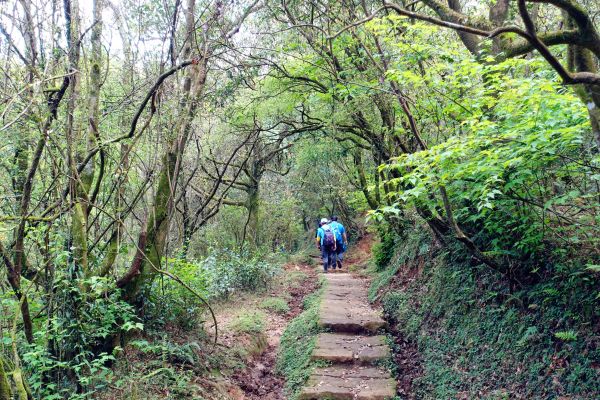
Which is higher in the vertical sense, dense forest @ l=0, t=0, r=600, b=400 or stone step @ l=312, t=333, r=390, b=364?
dense forest @ l=0, t=0, r=600, b=400

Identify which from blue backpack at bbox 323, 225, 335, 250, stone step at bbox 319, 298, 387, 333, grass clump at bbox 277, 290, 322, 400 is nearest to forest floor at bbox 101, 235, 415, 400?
grass clump at bbox 277, 290, 322, 400


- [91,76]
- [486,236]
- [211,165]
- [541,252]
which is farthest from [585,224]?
[211,165]

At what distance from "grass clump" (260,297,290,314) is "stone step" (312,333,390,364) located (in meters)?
2.53

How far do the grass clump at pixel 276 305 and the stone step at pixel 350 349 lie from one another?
2.53 metres

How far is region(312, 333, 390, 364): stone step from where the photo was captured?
6527 mm

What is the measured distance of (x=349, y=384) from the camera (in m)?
5.86

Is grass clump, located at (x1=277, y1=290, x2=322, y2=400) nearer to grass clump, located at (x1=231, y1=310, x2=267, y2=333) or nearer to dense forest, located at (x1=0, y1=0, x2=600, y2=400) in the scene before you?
dense forest, located at (x1=0, y1=0, x2=600, y2=400)

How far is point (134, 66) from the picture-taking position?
6.39m

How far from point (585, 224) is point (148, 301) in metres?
5.45

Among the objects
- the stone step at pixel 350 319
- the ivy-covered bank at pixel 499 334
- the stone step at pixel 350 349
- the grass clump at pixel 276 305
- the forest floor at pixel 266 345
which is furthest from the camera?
the grass clump at pixel 276 305

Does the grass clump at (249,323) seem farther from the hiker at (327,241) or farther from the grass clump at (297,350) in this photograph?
the hiker at (327,241)

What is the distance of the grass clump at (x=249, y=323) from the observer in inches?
310

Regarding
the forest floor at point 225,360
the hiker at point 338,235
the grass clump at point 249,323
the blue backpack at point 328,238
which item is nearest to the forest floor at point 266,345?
the forest floor at point 225,360

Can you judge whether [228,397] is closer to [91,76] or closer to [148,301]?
[148,301]
